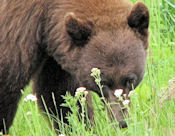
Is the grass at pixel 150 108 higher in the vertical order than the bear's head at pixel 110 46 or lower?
lower

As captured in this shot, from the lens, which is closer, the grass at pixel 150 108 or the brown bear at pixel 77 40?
the grass at pixel 150 108

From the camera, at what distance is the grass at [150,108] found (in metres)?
4.10

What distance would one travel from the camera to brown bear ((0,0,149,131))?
4953mm

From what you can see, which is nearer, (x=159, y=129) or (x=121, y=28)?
(x=159, y=129)

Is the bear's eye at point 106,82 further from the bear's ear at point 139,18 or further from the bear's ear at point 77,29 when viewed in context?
the bear's ear at point 139,18

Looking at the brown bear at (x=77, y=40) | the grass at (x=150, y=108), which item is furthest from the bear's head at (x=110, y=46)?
the grass at (x=150, y=108)

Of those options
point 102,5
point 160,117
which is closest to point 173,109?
point 160,117

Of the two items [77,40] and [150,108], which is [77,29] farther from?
[150,108]

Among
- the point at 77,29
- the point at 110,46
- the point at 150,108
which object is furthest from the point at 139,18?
the point at 150,108

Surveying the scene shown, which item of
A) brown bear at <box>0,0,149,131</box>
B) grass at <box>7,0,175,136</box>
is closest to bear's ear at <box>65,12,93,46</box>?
brown bear at <box>0,0,149,131</box>

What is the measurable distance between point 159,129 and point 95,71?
0.90 m

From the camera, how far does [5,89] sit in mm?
5168

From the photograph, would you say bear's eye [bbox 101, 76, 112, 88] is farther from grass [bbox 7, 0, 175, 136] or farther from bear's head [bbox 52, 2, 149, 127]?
grass [bbox 7, 0, 175, 136]

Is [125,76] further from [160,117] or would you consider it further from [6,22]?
[6,22]
